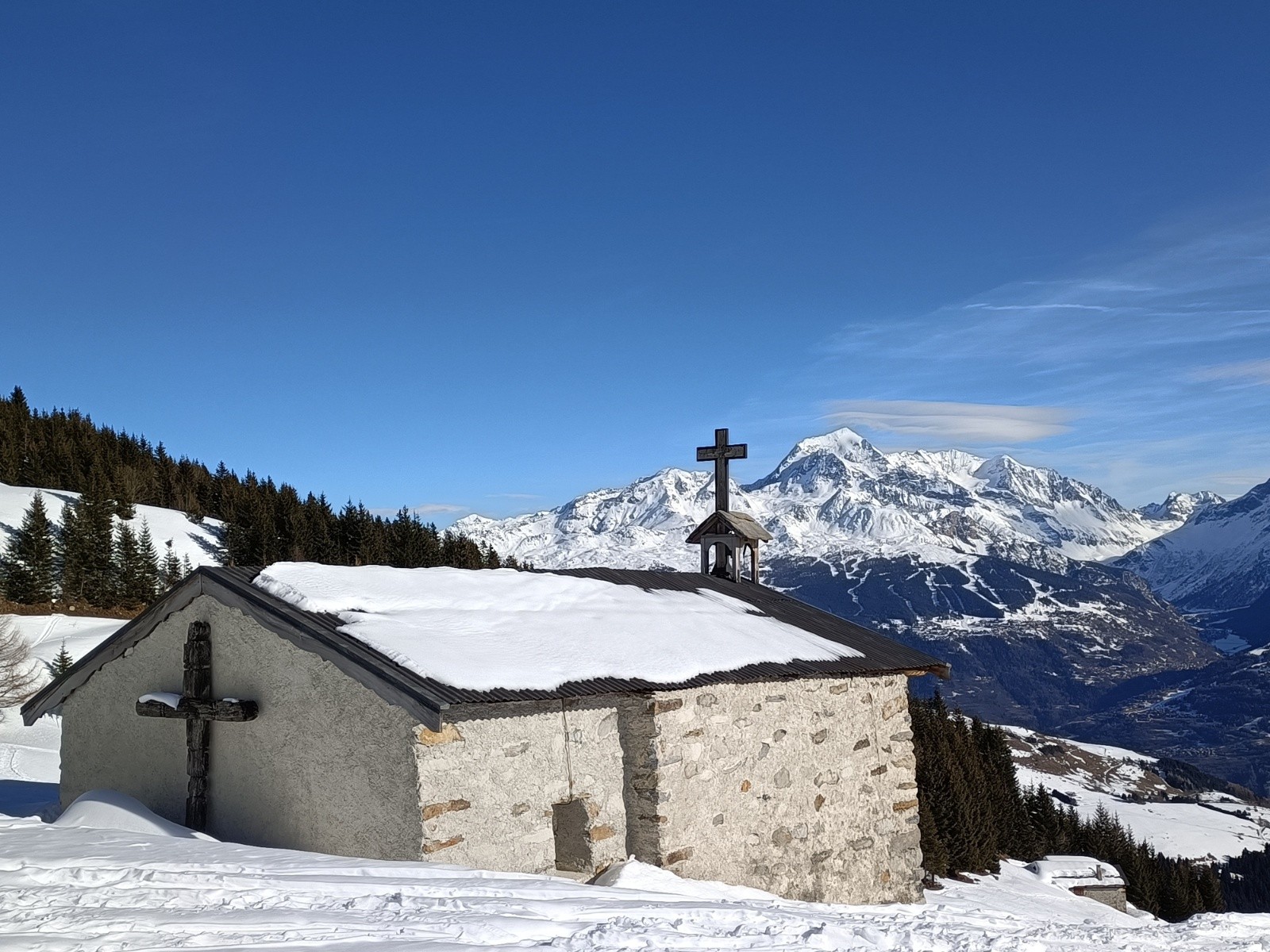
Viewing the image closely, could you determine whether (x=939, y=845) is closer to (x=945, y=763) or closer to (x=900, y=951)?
(x=945, y=763)

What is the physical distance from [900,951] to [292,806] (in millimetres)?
6186

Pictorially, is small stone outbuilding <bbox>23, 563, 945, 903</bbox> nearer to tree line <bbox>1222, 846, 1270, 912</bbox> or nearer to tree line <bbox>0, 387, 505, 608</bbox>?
tree line <bbox>0, 387, 505, 608</bbox>

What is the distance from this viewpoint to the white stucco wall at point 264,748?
924cm

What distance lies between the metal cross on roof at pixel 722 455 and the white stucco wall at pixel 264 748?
34.8 feet

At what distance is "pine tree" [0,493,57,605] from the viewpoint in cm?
4516

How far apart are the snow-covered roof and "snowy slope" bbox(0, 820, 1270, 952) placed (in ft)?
51.9

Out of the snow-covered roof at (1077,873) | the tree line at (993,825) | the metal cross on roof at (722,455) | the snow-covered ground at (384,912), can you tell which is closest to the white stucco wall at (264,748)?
the snow-covered ground at (384,912)

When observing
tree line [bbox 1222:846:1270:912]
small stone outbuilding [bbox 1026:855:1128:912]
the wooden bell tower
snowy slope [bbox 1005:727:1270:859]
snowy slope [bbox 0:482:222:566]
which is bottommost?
snowy slope [bbox 1005:727:1270:859]

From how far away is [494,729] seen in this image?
954 centimetres

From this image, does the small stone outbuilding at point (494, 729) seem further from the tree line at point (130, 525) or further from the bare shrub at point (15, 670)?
the tree line at point (130, 525)

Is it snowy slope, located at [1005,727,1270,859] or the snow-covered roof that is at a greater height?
the snow-covered roof

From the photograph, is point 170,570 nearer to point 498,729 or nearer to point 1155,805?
point 498,729

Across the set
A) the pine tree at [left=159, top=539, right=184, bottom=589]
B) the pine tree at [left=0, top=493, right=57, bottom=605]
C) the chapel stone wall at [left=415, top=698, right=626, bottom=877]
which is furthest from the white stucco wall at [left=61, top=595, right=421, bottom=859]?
the pine tree at [left=159, top=539, right=184, bottom=589]

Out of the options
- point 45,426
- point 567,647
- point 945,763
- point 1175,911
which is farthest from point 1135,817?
point 567,647
